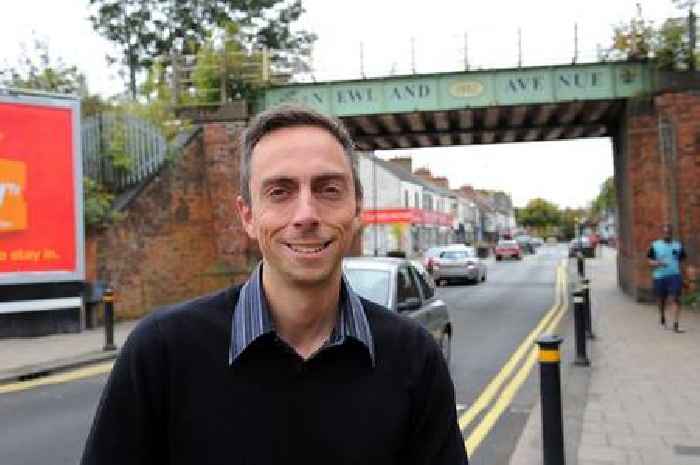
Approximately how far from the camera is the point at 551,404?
16.0 ft

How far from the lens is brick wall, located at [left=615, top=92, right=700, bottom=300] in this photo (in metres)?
17.0

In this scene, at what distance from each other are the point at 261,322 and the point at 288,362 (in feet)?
0.36

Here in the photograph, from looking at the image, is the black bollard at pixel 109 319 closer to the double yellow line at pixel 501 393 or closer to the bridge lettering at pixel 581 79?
the double yellow line at pixel 501 393

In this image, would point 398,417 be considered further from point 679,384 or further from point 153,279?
point 153,279

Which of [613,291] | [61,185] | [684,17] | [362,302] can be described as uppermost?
[684,17]

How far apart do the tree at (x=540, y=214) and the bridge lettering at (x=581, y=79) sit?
11959cm

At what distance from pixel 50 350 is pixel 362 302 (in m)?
11.0

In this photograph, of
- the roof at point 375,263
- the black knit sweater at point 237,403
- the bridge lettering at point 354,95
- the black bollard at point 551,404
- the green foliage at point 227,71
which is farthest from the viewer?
the green foliage at point 227,71

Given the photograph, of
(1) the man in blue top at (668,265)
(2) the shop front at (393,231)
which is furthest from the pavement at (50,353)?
(2) the shop front at (393,231)

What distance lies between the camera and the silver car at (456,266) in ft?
91.6

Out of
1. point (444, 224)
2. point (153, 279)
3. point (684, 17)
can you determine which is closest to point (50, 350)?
point (153, 279)

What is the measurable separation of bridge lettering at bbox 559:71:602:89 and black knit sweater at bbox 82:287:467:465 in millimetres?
18260

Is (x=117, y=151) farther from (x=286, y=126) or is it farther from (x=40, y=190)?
(x=286, y=126)

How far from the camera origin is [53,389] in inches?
347
